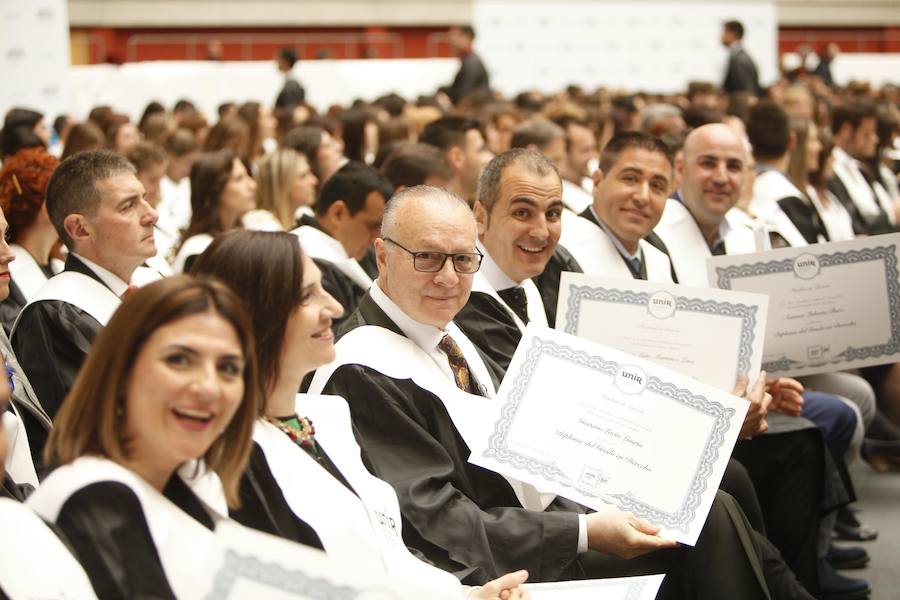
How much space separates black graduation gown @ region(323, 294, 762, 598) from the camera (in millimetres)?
2855

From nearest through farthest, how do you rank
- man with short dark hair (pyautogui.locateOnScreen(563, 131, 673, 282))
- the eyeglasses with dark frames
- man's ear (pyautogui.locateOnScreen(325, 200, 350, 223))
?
the eyeglasses with dark frames → man with short dark hair (pyautogui.locateOnScreen(563, 131, 673, 282)) → man's ear (pyautogui.locateOnScreen(325, 200, 350, 223))

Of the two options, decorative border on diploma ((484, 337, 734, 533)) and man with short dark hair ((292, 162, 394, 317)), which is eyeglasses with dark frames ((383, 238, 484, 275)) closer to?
decorative border on diploma ((484, 337, 734, 533))

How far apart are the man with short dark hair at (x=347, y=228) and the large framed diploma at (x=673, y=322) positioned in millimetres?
1607

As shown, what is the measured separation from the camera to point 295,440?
248 cm

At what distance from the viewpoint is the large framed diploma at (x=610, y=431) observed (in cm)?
294

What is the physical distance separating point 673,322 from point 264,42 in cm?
1890

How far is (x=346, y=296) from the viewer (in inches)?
196

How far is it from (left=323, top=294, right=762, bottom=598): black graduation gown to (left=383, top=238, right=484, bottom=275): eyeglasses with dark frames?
175 mm

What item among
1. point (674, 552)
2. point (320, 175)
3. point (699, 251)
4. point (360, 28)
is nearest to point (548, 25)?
point (360, 28)

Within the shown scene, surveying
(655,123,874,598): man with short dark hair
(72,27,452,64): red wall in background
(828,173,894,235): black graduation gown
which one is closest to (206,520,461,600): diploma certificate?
(655,123,874,598): man with short dark hair

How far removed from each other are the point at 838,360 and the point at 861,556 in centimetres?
85

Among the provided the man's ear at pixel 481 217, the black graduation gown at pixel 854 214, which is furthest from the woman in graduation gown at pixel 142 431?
the black graduation gown at pixel 854 214

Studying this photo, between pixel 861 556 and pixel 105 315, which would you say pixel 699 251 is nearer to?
pixel 861 556

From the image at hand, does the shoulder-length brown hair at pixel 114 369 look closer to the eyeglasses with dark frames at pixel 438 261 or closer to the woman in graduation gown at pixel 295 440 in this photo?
the woman in graduation gown at pixel 295 440
